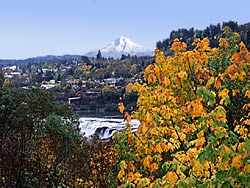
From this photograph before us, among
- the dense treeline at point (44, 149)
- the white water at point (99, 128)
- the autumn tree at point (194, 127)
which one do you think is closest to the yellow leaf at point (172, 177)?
the autumn tree at point (194, 127)

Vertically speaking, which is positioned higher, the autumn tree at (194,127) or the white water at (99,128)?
the autumn tree at (194,127)

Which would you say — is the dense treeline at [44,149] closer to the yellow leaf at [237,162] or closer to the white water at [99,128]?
the yellow leaf at [237,162]

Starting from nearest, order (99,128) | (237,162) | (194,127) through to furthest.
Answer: (237,162)
(194,127)
(99,128)

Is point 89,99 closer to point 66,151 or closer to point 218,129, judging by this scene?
point 66,151

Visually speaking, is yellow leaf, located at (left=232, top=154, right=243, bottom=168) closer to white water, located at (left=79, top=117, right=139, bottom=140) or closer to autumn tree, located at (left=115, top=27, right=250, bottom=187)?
autumn tree, located at (left=115, top=27, right=250, bottom=187)

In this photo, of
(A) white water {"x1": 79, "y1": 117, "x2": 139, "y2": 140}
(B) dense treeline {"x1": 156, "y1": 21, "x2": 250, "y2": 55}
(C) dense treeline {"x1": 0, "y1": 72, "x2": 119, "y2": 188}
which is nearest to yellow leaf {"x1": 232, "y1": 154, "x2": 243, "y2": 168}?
(C) dense treeline {"x1": 0, "y1": 72, "x2": 119, "y2": 188}

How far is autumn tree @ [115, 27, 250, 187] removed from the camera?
2.03 m

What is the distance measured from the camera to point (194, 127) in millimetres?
2859

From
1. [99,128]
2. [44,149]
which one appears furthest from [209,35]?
[44,149]

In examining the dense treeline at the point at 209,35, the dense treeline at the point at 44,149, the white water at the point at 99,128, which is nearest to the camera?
the dense treeline at the point at 44,149

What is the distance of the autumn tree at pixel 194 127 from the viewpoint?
2031mm

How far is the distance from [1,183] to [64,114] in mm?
3612

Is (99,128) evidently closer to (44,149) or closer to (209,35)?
(44,149)

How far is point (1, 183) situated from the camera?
502 centimetres
